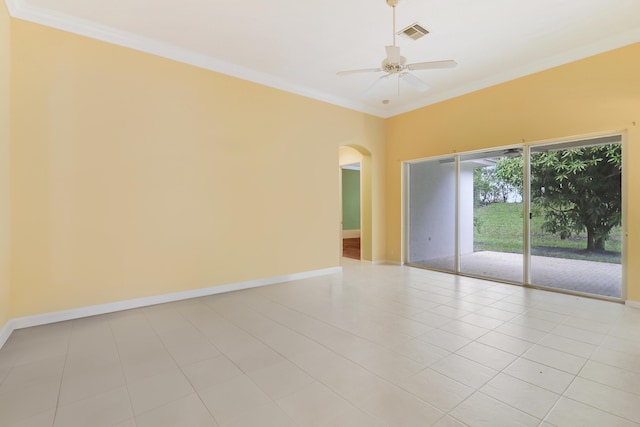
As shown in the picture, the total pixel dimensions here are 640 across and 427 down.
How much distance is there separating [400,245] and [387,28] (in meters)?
4.19

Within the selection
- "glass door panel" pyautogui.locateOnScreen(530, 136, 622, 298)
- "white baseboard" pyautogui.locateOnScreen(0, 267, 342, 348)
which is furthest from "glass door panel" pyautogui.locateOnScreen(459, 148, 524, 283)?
"white baseboard" pyautogui.locateOnScreen(0, 267, 342, 348)

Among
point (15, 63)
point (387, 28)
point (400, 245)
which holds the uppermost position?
point (387, 28)

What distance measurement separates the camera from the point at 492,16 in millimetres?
3254

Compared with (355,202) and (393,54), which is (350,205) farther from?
(393,54)

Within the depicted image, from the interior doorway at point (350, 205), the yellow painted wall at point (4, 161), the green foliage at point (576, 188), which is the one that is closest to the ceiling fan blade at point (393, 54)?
the green foliage at point (576, 188)

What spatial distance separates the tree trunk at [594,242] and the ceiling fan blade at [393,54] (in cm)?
362

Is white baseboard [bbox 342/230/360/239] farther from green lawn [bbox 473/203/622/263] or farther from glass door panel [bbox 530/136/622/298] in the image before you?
glass door panel [bbox 530/136/622/298]

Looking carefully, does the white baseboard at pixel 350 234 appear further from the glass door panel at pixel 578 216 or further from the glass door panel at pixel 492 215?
the glass door panel at pixel 578 216

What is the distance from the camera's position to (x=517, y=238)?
471 centimetres

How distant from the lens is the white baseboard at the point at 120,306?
9.84 feet

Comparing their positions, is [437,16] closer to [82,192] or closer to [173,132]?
[173,132]

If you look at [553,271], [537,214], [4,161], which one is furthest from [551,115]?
[4,161]

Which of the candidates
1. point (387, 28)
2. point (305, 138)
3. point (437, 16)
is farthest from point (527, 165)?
point (305, 138)

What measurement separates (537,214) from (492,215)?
695 millimetres
